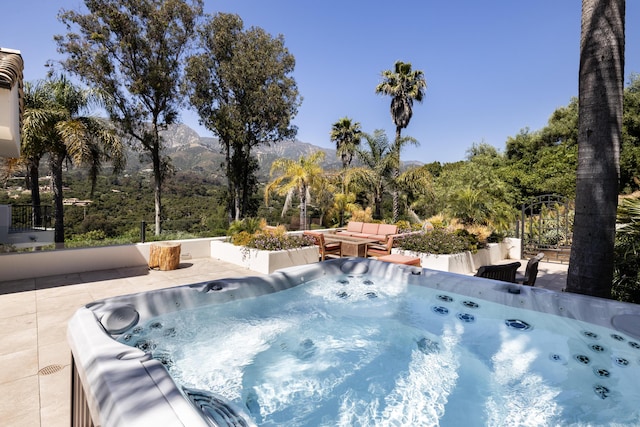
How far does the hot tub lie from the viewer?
7.42 feet

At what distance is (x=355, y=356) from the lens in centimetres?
356

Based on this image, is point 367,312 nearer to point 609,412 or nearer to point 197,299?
point 197,299

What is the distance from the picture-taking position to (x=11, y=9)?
9.42m

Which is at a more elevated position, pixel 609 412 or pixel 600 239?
pixel 600 239

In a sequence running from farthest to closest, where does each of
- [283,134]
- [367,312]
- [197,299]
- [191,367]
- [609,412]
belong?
[283,134]
[367,312]
[197,299]
[191,367]
[609,412]

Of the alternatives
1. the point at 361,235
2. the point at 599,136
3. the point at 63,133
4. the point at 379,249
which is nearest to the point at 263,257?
the point at 379,249

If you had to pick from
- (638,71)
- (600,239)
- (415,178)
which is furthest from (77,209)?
(638,71)

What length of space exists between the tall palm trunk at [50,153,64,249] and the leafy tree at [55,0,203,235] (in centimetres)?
355

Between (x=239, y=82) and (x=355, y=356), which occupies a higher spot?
(x=239, y=82)

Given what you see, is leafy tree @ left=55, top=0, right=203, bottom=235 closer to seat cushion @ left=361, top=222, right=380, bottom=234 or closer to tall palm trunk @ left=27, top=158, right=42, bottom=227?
tall palm trunk @ left=27, top=158, right=42, bottom=227

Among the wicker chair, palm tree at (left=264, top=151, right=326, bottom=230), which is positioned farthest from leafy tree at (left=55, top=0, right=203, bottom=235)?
the wicker chair

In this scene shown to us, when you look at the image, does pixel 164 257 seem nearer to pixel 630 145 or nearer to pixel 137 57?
pixel 137 57

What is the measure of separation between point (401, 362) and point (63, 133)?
1195 centimetres

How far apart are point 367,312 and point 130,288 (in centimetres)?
445
